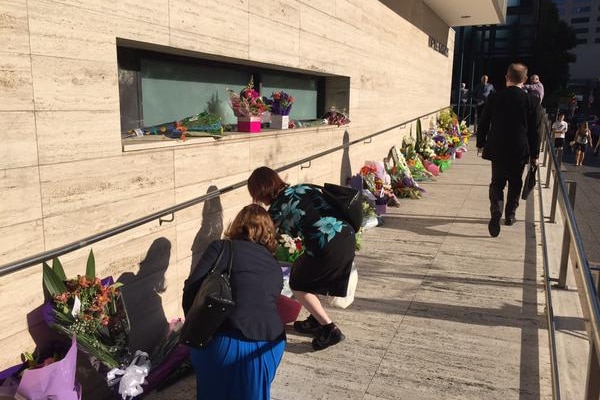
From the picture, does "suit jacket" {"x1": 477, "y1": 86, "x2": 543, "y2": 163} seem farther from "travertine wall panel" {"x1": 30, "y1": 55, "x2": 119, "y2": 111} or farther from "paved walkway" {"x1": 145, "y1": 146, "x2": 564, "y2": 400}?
"travertine wall panel" {"x1": 30, "y1": 55, "x2": 119, "y2": 111}

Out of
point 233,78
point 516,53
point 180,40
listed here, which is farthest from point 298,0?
point 516,53

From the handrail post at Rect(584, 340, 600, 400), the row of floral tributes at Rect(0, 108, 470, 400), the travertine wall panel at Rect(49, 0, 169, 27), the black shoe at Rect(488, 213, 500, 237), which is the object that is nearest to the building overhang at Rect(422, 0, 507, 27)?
the black shoe at Rect(488, 213, 500, 237)

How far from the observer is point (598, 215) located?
1104 cm

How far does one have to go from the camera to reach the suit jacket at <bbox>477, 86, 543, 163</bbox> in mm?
5734

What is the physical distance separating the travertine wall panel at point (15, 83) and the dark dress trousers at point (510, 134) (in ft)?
15.5

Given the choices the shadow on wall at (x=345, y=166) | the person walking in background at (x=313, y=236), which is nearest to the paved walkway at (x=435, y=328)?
the person walking in background at (x=313, y=236)

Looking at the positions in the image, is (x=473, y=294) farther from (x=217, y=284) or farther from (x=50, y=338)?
(x=50, y=338)

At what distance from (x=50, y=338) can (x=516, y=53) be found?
4134cm

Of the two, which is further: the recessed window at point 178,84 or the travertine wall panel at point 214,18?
the recessed window at point 178,84

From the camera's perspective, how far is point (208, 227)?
426 centimetres

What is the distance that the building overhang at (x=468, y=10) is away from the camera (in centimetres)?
1266

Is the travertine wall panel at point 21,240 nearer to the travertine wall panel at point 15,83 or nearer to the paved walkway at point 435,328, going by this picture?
the travertine wall panel at point 15,83

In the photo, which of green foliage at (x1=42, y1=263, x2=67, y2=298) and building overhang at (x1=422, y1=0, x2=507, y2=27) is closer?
green foliage at (x1=42, y1=263, x2=67, y2=298)

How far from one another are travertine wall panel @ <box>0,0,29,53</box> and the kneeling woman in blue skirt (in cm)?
136
